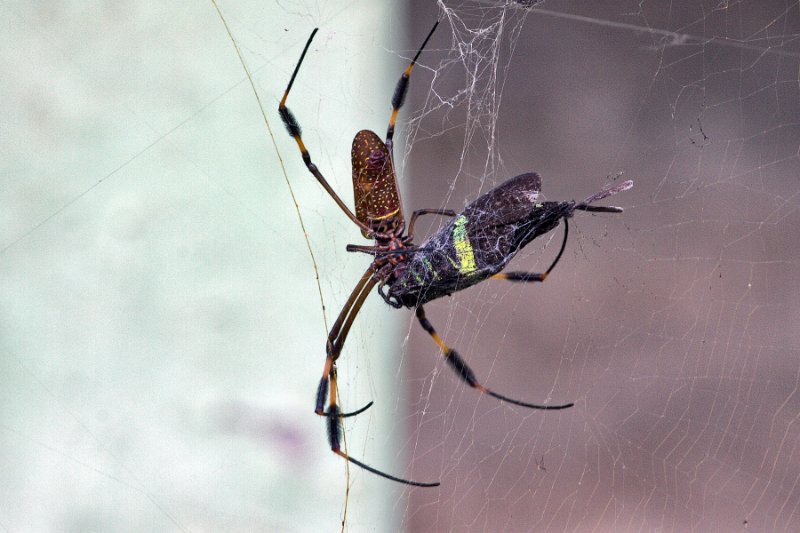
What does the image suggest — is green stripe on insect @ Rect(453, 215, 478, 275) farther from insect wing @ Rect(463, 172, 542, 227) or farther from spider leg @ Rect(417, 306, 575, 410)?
spider leg @ Rect(417, 306, 575, 410)

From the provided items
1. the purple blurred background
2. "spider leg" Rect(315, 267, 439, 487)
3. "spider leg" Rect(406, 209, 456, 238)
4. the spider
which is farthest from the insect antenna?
the purple blurred background

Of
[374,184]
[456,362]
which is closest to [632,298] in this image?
[456,362]

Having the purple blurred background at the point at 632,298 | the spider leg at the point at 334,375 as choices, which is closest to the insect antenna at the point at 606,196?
the spider leg at the point at 334,375

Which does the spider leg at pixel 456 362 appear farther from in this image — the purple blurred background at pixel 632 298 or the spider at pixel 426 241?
the purple blurred background at pixel 632 298

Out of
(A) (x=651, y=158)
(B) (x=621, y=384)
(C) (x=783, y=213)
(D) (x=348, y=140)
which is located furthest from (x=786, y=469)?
(D) (x=348, y=140)

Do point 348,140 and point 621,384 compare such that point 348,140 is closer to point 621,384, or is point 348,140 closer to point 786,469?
point 621,384

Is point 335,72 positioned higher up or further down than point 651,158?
higher up

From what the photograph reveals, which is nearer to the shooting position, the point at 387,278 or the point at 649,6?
the point at 387,278

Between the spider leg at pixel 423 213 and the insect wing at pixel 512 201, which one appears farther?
the spider leg at pixel 423 213
